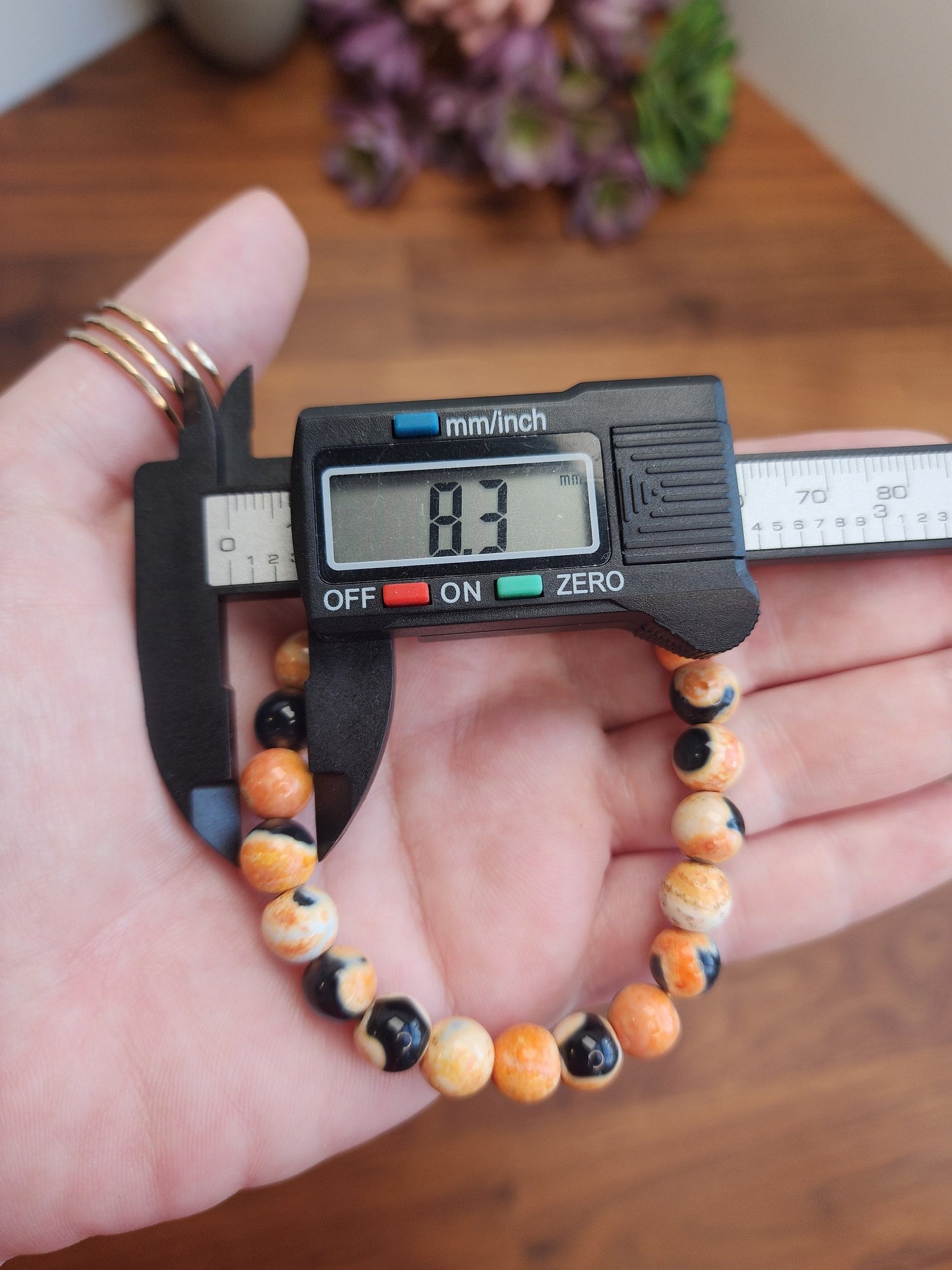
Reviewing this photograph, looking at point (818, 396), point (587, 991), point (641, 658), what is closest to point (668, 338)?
point (818, 396)

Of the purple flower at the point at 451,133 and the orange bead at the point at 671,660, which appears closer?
the orange bead at the point at 671,660

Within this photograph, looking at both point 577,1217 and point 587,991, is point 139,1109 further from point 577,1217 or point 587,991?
point 577,1217

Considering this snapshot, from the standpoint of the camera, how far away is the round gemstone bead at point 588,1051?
4.05 ft

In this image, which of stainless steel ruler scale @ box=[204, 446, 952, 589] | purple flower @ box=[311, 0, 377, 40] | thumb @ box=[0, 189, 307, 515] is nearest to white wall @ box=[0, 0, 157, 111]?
purple flower @ box=[311, 0, 377, 40]

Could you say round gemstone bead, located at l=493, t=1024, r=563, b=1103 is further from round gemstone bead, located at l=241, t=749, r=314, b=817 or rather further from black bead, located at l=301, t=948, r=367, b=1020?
round gemstone bead, located at l=241, t=749, r=314, b=817

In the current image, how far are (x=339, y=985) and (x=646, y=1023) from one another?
39 cm

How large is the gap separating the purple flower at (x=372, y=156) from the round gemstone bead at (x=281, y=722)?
1.01 m

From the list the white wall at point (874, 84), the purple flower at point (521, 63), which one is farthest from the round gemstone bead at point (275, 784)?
the white wall at point (874, 84)

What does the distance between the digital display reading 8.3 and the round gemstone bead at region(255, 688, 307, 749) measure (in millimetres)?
229

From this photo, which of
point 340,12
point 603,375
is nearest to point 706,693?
point 603,375

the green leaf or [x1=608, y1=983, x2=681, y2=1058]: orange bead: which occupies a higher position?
the green leaf

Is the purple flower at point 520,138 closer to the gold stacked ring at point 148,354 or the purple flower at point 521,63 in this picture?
the purple flower at point 521,63

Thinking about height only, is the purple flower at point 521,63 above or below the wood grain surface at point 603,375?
above

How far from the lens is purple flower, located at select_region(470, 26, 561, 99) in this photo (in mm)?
1720
